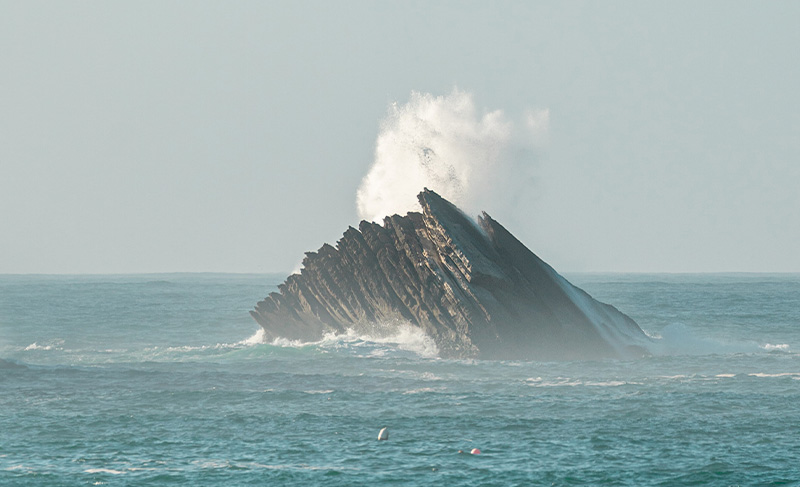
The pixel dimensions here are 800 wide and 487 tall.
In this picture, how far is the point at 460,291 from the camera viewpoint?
47.9 metres

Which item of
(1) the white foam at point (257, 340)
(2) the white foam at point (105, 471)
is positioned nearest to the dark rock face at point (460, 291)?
(1) the white foam at point (257, 340)

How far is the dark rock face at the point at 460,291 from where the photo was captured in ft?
158

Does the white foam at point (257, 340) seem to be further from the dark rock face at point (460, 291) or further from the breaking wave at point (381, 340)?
the dark rock face at point (460, 291)

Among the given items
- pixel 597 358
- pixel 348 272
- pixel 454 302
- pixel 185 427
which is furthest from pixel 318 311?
pixel 185 427

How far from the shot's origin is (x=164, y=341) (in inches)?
2608

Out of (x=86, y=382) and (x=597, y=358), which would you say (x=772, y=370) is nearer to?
(x=597, y=358)

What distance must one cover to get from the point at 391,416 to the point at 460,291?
47.5 feet

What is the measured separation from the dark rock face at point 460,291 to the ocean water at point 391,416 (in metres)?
1.56

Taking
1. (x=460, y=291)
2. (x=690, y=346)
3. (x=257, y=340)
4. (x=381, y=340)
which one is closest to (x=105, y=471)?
(x=460, y=291)

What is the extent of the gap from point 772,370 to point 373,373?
63.5ft

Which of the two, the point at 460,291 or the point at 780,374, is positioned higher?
the point at 460,291

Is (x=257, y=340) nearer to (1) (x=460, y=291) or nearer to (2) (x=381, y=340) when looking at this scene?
(2) (x=381, y=340)

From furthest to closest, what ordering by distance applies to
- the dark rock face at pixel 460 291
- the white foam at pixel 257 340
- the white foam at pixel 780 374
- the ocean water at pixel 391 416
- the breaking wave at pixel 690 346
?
the white foam at pixel 257 340 < the breaking wave at pixel 690 346 < the dark rock face at pixel 460 291 < the white foam at pixel 780 374 < the ocean water at pixel 391 416

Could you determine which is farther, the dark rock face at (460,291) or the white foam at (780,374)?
the dark rock face at (460,291)
